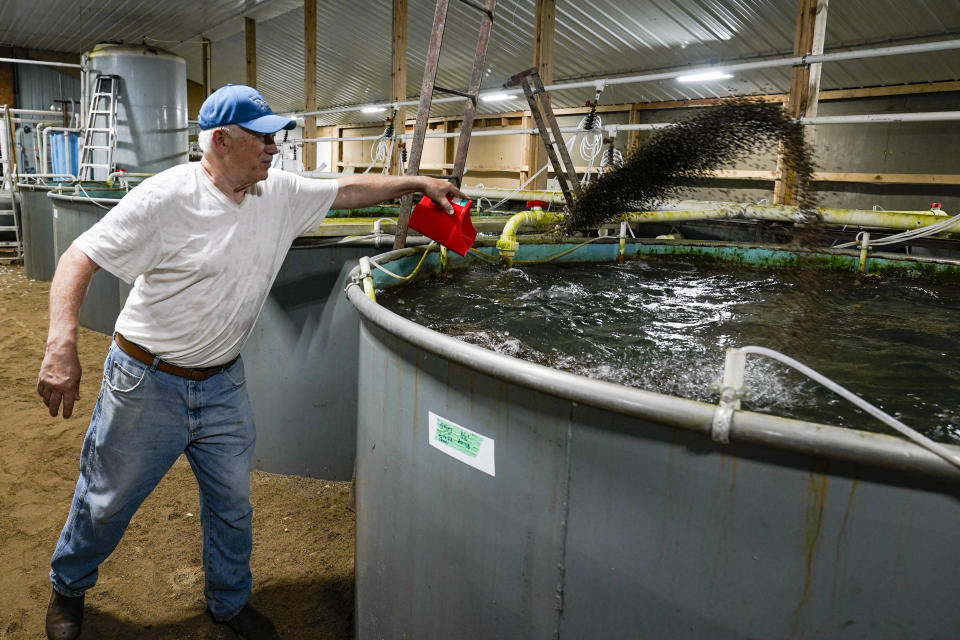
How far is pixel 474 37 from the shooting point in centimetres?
1007

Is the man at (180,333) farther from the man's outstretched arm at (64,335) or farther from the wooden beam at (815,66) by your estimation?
the wooden beam at (815,66)

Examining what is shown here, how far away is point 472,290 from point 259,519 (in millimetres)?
1285

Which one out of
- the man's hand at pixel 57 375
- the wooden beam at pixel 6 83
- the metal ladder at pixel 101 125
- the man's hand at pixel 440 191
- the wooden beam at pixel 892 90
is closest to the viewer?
the man's hand at pixel 57 375

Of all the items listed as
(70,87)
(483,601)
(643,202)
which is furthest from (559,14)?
(70,87)

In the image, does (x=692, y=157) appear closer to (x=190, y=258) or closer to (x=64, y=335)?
(x=190, y=258)

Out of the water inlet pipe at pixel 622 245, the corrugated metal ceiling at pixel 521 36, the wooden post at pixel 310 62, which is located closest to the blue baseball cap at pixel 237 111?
the water inlet pipe at pixel 622 245

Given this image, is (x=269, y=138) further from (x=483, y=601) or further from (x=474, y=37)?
(x=474, y=37)

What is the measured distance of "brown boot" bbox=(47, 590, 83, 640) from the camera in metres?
1.87

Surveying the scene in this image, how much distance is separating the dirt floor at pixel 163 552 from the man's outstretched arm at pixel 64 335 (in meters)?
0.88

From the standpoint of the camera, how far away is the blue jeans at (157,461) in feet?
5.71

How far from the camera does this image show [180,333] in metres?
1.73

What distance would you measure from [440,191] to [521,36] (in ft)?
27.2

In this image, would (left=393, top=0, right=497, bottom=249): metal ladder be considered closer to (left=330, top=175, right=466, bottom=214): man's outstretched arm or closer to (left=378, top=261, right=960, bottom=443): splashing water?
(left=330, top=175, right=466, bottom=214): man's outstretched arm

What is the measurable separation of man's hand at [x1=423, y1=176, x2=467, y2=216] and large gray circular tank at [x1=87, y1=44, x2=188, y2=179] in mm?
8028
